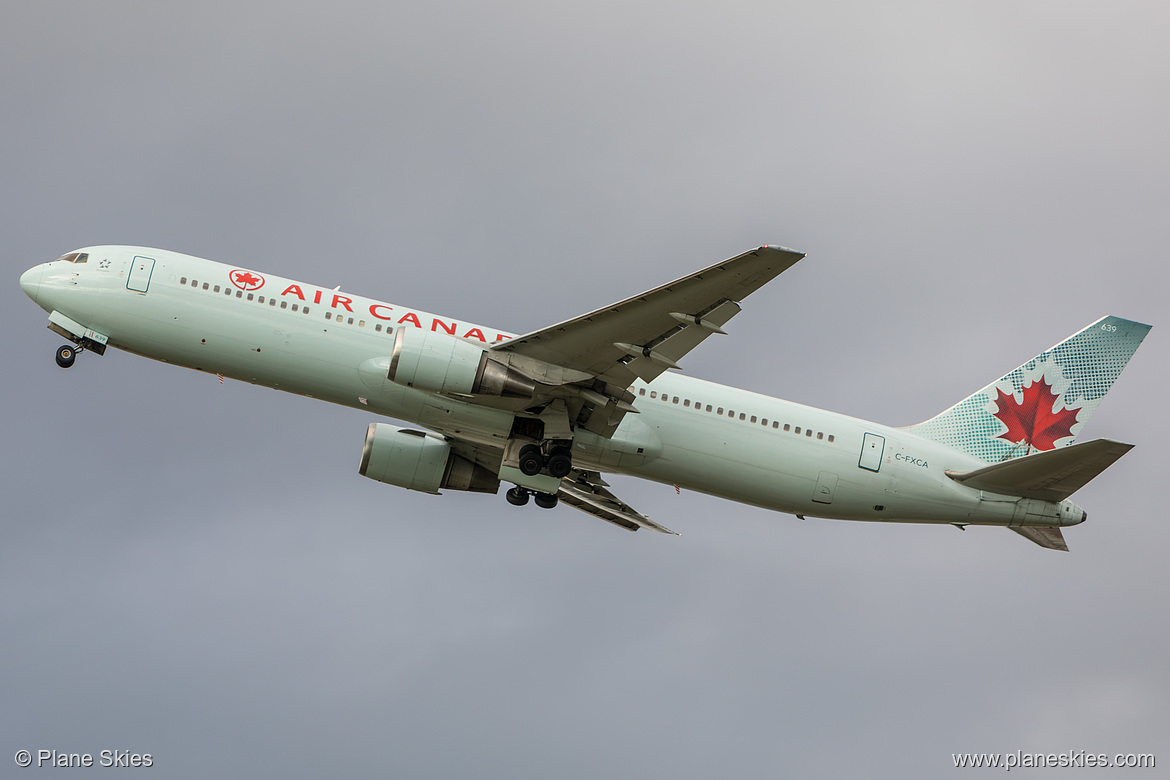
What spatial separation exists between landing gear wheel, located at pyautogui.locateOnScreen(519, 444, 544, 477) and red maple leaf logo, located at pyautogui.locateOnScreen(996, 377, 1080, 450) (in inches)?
619

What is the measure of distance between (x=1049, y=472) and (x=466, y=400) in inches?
685

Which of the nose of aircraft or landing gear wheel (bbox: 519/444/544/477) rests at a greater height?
the nose of aircraft

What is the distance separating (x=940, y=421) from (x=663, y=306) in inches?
500

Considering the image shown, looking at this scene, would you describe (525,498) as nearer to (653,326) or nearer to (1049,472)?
(653,326)

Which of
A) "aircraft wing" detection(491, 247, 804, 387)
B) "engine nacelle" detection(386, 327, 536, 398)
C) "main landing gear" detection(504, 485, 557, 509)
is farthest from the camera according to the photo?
"main landing gear" detection(504, 485, 557, 509)

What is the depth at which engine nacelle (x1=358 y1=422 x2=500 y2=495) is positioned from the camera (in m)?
37.2

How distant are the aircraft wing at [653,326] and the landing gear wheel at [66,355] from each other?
41.9 ft

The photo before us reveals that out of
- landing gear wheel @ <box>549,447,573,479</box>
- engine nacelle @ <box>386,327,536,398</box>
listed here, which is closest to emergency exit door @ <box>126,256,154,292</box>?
engine nacelle @ <box>386,327,536,398</box>

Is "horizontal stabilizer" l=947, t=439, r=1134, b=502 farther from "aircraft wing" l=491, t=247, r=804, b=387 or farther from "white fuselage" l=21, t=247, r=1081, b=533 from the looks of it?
"aircraft wing" l=491, t=247, r=804, b=387

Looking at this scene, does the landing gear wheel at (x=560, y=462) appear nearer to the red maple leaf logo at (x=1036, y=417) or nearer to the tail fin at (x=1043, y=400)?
the tail fin at (x=1043, y=400)

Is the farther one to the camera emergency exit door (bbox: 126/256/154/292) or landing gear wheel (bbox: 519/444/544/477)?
landing gear wheel (bbox: 519/444/544/477)

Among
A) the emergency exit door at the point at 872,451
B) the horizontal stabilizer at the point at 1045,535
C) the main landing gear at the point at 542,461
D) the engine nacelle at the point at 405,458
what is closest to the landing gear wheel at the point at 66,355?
the engine nacelle at the point at 405,458

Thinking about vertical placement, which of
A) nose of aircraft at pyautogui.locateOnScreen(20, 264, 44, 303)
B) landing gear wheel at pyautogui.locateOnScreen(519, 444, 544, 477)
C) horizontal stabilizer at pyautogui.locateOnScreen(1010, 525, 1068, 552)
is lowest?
landing gear wheel at pyautogui.locateOnScreen(519, 444, 544, 477)

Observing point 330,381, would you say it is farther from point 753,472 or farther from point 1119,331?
point 1119,331
